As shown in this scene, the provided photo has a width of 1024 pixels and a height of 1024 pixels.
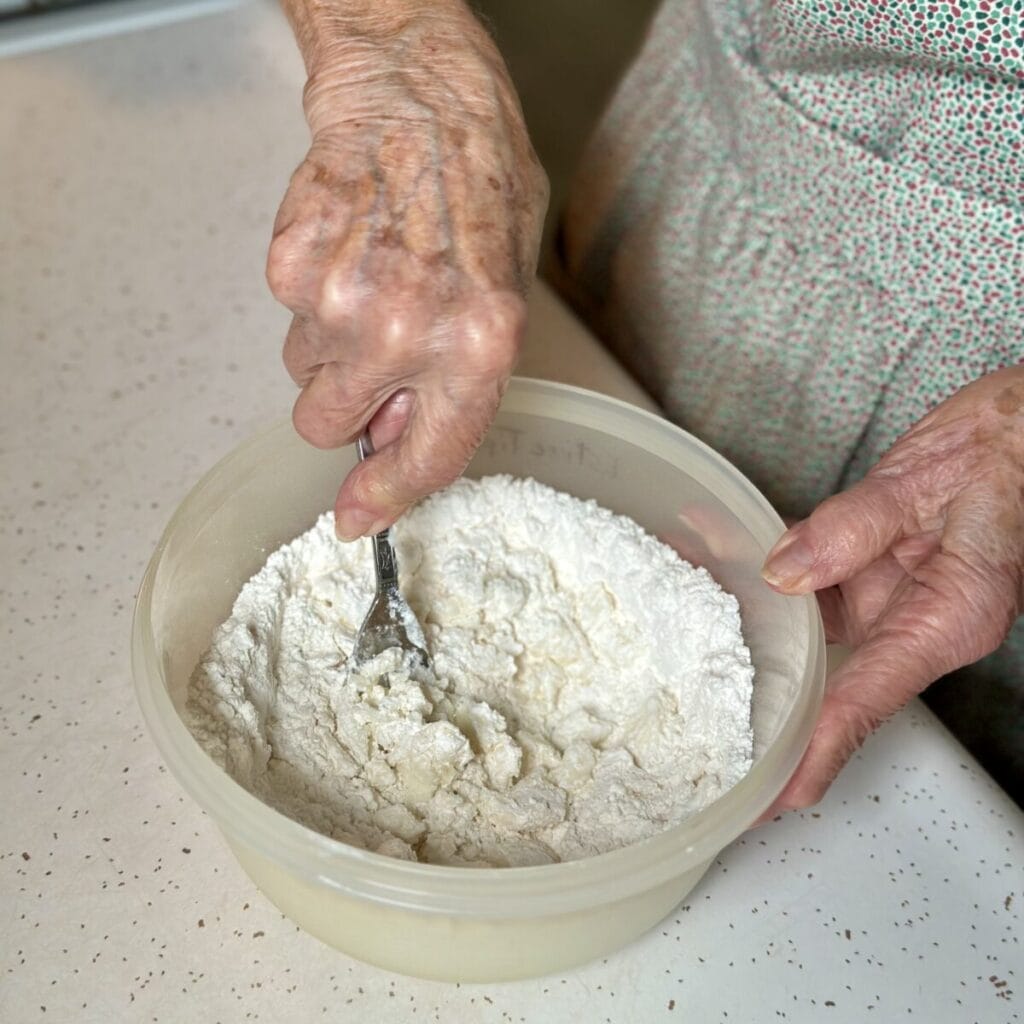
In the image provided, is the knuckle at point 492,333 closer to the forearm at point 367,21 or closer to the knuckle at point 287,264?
the knuckle at point 287,264

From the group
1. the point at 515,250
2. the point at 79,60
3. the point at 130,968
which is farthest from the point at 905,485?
the point at 79,60

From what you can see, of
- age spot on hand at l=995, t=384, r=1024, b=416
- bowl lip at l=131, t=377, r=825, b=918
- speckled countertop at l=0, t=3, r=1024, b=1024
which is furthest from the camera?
age spot on hand at l=995, t=384, r=1024, b=416

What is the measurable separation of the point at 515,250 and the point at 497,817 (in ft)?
1.03

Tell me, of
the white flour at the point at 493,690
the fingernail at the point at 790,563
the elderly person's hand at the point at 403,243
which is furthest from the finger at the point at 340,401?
the fingernail at the point at 790,563

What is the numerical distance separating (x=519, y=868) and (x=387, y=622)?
22cm

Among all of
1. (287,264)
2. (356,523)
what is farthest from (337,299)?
(356,523)

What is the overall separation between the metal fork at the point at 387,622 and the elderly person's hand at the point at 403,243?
0.04m

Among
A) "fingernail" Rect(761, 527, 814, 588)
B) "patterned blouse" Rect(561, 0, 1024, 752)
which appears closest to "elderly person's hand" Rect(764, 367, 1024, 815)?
"fingernail" Rect(761, 527, 814, 588)

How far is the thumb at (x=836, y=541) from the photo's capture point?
641mm

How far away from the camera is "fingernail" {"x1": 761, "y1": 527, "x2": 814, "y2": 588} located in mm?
639

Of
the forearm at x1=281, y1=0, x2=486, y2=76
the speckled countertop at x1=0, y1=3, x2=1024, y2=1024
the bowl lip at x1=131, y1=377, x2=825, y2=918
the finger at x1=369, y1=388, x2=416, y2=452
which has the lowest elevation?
the speckled countertop at x1=0, y1=3, x2=1024, y2=1024

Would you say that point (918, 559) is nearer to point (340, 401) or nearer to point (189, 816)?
point (340, 401)

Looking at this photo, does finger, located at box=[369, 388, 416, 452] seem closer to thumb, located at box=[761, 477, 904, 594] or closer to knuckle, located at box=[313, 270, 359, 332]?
knuckle, located at box=[313, 270, 359, 332]

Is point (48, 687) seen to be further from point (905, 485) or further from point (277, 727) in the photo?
point (905, 485)
